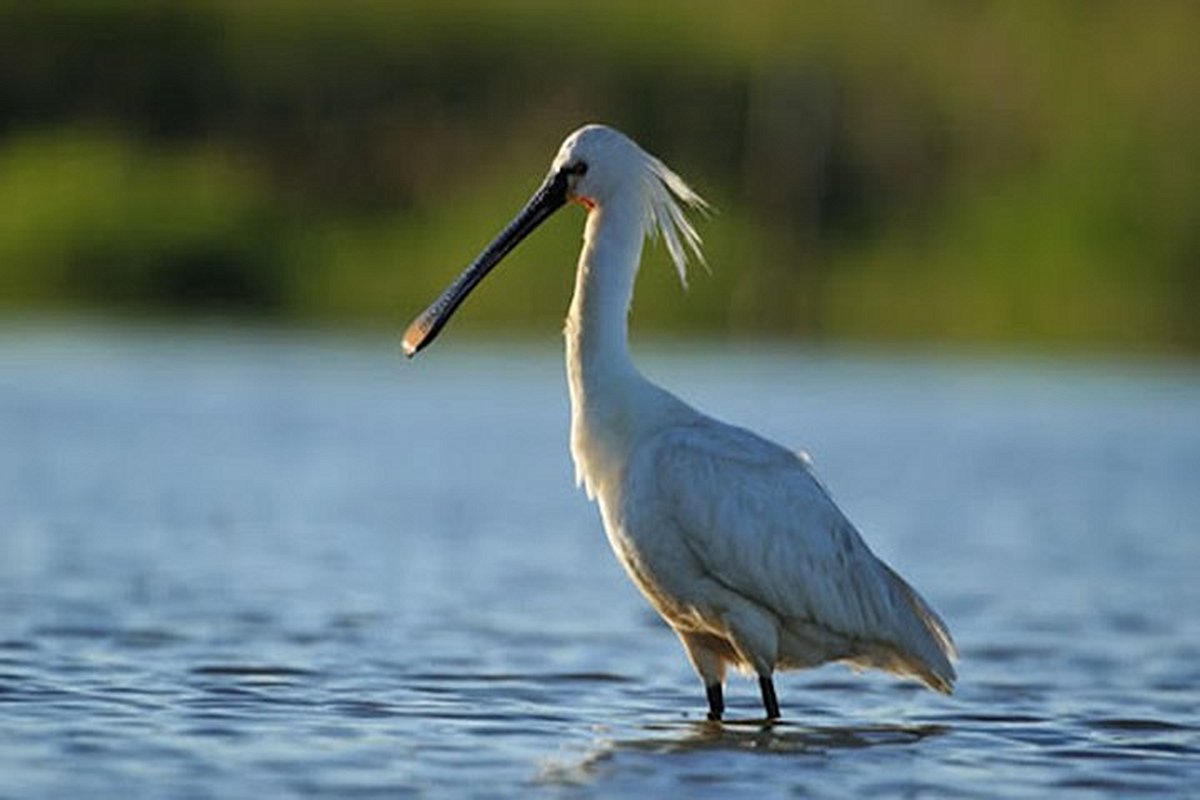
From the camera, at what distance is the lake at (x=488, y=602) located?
9984 millimetres

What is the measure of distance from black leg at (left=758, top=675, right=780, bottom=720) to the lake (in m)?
0.10

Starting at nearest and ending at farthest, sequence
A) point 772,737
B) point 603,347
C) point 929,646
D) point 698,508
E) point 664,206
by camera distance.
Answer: point 698,508
point 603,347
point 772,737
point 664,206
point 929,646

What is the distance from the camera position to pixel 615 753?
33.4 feet

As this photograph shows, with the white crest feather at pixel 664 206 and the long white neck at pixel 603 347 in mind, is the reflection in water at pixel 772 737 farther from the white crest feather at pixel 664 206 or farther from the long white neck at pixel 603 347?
the white crest feather at pixel 664 206

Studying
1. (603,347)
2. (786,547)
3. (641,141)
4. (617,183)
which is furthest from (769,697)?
(641,141)

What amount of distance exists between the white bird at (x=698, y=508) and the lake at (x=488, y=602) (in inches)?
14.4

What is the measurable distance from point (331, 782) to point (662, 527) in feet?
5.40

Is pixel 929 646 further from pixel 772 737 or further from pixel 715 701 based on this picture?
pixel 715 701

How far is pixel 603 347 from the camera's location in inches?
414

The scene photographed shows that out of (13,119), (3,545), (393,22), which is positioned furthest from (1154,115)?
(3,545)

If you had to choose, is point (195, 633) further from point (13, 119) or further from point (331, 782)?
point (13, 119)

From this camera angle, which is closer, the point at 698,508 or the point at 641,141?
the point at 698,508

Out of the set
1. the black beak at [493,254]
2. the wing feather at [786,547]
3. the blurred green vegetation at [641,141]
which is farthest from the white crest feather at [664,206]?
the blurred green vegetation at [641,141]

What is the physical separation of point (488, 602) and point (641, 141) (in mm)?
35867
